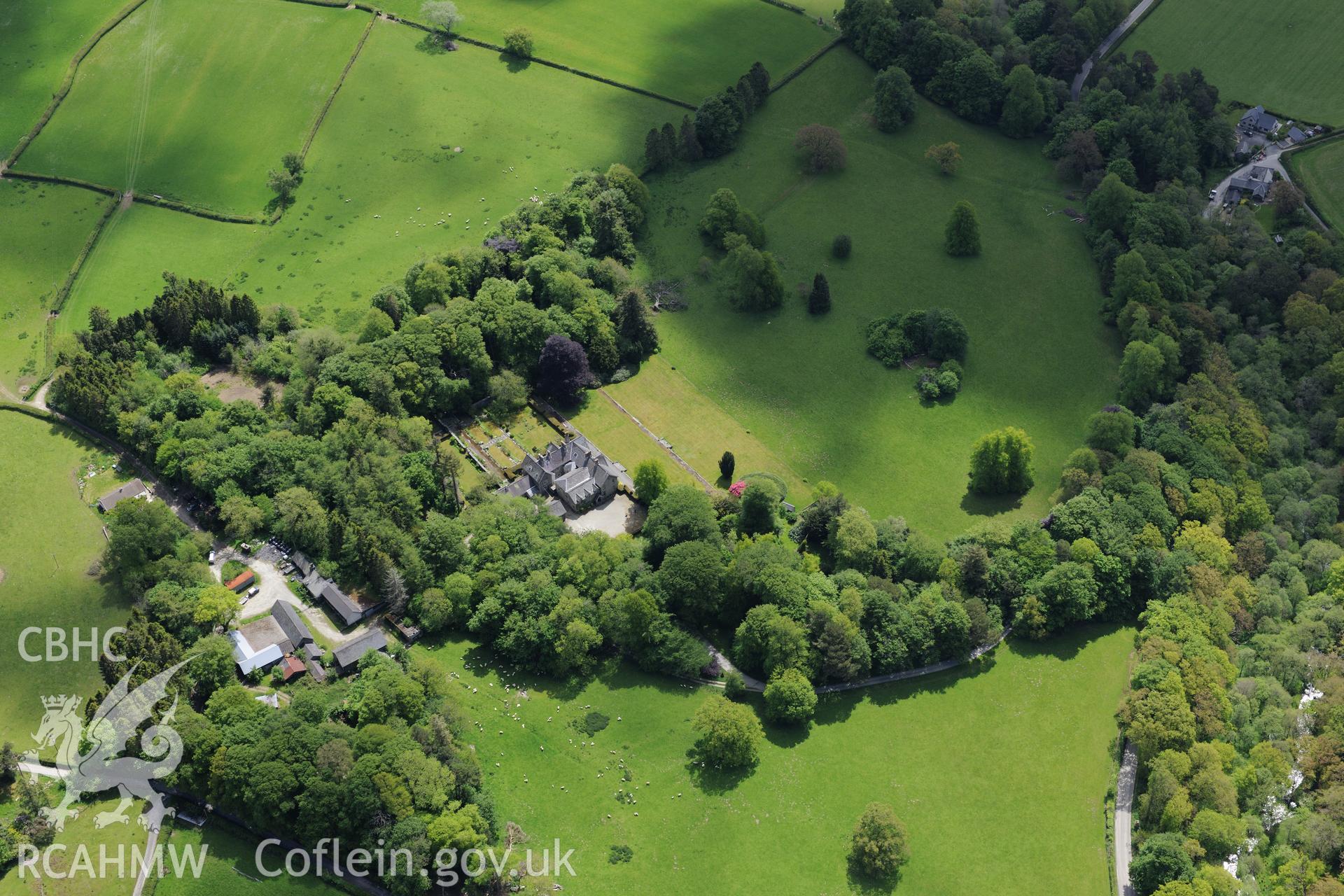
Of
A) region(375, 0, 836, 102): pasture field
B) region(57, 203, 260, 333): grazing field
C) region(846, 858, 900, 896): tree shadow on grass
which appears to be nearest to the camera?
region(846, 858, 900, 896): tree shadow on grass

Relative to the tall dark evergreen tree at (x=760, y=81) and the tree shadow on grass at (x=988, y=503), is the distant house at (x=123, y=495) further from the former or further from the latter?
the tall dark evergreen tree at (x=760, y=81)

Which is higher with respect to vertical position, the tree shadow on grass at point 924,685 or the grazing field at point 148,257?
the tree shadow on grass at point 924,685

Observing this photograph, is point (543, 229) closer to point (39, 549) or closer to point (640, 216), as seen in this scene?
point (640, 216)

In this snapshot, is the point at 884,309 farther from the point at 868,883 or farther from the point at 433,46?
the point at 433,46

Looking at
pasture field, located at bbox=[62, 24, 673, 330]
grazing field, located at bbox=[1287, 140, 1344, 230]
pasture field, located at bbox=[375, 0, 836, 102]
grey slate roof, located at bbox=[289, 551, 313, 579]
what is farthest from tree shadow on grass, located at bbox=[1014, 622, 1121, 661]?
pasture field, located at bbox=[375, 0, 836, 102]

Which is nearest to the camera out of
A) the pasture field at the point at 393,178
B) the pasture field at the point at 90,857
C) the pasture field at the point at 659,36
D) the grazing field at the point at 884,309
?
the pasture field at the point at 90,857

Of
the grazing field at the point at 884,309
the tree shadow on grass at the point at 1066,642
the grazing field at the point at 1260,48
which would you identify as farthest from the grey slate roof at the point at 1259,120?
the tree shadow on grass at the point at 1066,642

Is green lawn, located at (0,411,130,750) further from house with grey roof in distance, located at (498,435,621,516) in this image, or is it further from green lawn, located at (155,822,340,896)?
house with grey roof in distance, located at (498,435,621,516)
